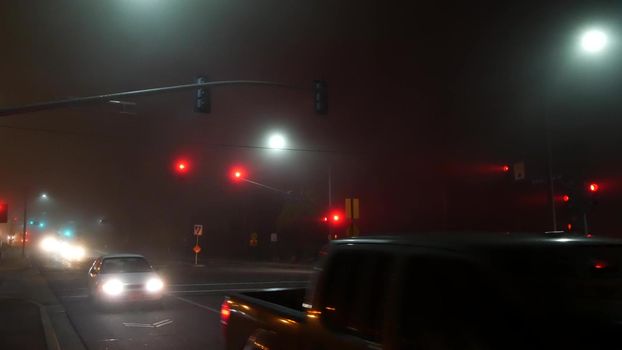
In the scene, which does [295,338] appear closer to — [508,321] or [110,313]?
[508,321]

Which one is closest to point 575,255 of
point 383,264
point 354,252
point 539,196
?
point 383,264

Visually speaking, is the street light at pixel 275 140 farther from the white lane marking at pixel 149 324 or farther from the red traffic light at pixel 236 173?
the white lane marking at pixel 149 324

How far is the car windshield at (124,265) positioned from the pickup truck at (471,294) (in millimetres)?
13335

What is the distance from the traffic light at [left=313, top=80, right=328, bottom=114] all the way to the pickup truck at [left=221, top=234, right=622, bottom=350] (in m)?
13.8

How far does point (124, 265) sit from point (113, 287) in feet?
4.74

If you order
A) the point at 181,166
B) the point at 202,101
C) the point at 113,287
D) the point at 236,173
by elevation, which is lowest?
the point at 113,287

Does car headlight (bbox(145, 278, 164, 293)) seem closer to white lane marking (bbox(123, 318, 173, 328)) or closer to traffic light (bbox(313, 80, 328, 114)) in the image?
white lane marking (bbox(123, 318, 173, 328))

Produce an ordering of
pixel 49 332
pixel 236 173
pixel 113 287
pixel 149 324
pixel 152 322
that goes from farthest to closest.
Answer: pixel 236 173
pixel 113 287
pixel 152 322
pixel 149 324
pixel 49 332

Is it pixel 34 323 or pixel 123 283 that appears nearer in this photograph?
pixel 34 323

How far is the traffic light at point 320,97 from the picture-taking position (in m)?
17.8

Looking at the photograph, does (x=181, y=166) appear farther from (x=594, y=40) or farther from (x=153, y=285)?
(x=594, y=40)

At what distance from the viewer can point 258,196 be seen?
235ft

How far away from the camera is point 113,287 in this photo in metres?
15.3

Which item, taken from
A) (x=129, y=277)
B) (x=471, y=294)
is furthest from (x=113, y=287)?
(x=471, y=294)
